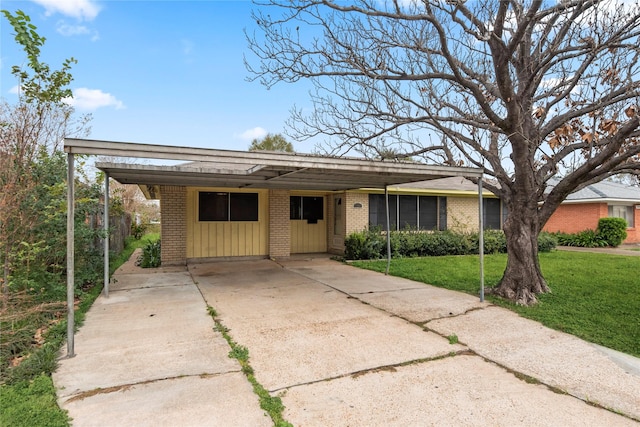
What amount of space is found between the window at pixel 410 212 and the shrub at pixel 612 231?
911cm

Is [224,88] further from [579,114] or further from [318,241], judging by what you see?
[579,114]

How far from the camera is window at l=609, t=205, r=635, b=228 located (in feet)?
61.4

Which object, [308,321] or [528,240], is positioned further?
[528,240]

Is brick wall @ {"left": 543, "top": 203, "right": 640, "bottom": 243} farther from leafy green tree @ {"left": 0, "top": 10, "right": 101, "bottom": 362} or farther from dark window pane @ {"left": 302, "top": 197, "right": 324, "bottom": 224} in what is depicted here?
leafy green tree @ {"left": 0, "top": 10, "right": 101, "bottom": 362}

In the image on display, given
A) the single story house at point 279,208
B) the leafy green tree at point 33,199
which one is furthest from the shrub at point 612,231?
the leafy green tree at point 33,199

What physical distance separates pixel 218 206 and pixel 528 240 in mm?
8402

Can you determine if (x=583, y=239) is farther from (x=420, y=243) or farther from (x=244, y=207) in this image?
(x=244, y=207)

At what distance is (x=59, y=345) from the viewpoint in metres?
4.06

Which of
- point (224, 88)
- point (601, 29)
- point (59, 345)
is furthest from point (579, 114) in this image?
point (224, 88)

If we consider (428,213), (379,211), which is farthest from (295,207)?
(428,213)

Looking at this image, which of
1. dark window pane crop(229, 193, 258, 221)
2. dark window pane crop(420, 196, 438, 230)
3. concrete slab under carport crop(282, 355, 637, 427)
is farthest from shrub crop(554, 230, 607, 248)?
concrete slab under carport crop(282, 355, 637, 427)

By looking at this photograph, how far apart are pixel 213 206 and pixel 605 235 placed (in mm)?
17817

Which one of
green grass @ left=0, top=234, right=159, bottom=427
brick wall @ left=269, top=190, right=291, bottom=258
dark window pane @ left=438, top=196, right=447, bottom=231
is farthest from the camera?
dark window pane @ left=438, top=196, right=447, bottom=231

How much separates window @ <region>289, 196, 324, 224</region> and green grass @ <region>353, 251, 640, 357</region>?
9.68 feet
